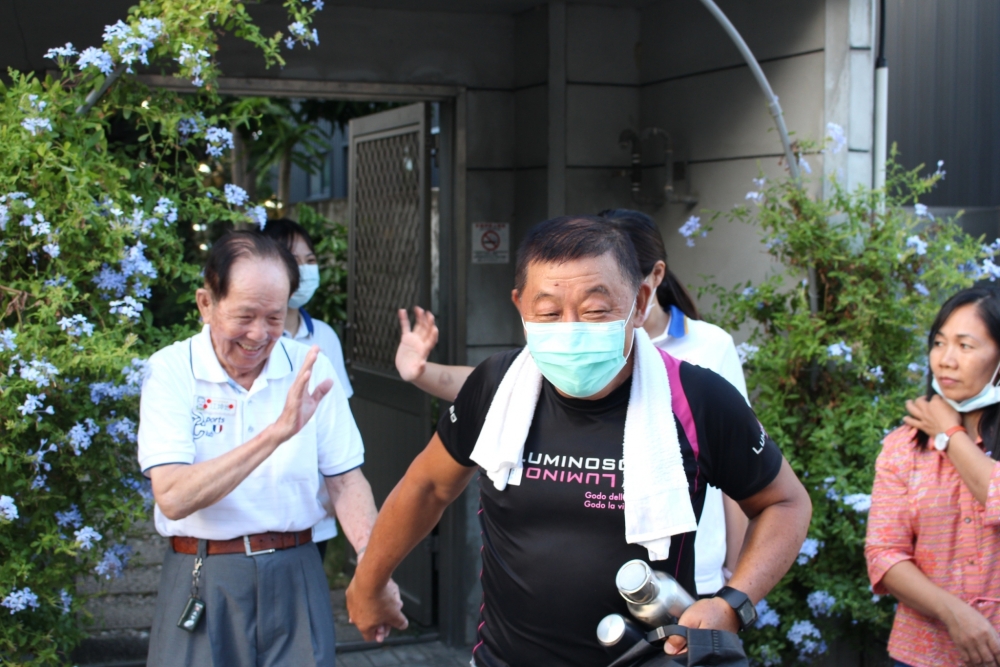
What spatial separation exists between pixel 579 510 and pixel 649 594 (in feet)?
0.70

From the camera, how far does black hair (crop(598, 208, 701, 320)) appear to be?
285cm

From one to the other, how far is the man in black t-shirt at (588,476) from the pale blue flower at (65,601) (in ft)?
5.26

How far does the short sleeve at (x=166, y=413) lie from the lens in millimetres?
2672

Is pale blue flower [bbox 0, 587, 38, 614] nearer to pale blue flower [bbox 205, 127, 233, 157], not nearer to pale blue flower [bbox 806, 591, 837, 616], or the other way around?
pale blue flower [bbox 205, 127, 233, 157]

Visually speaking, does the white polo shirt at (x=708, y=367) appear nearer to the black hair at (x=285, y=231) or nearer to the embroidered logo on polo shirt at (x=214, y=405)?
the embroidered logo on polo shirt at (x=214, y=405)

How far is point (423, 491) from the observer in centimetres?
233

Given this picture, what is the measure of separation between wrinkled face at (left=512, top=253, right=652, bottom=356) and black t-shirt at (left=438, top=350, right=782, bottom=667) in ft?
0.62

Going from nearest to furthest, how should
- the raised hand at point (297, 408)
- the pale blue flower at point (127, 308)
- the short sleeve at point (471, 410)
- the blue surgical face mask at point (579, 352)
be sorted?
the blue surgical face mask at point (579, 352)
the short sleeve at point (471, 410)
the raised hand at point (297, 408)
the pale blue flower at point (127, 308)

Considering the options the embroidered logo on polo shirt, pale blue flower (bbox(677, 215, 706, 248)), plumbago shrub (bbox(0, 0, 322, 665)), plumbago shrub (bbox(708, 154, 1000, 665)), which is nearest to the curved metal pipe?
plumbago shrub (bbox(708, 154, 1000, 665))

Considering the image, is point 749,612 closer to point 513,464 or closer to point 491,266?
point 513,464

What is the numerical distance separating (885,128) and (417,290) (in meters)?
2.49

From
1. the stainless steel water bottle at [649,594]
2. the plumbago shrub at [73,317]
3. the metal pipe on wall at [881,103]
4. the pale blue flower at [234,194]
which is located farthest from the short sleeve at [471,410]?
the metal pipe on wall at [881,103]

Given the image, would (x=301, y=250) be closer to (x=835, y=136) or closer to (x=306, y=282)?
(x=306, y=282)

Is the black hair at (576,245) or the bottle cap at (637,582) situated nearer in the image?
the bottle cap at (637,582)
